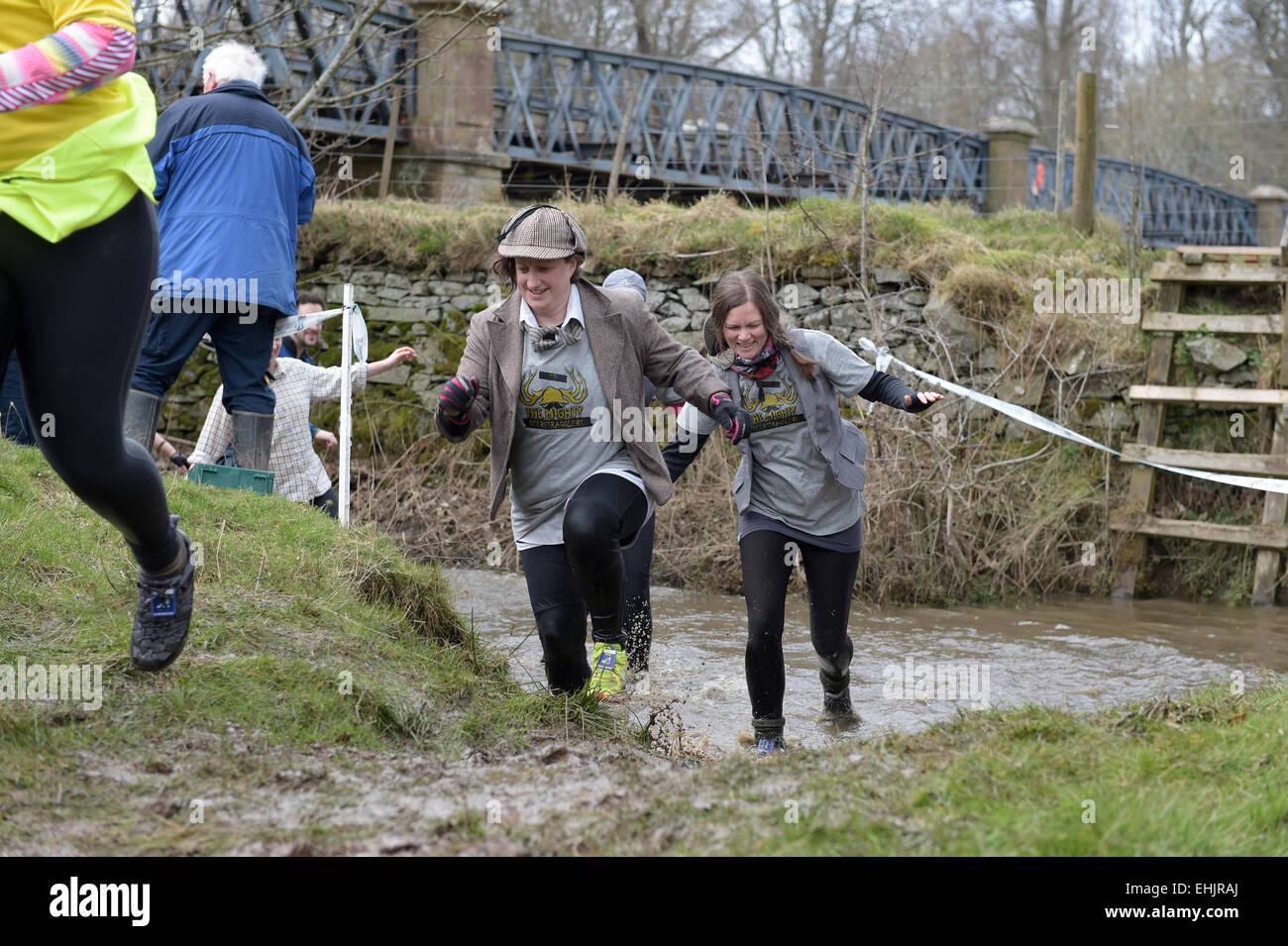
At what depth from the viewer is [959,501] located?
945 cm

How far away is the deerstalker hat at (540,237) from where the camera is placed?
4.36 meters

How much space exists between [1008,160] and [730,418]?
19.3m

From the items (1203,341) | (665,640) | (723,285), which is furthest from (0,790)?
(1203,341)

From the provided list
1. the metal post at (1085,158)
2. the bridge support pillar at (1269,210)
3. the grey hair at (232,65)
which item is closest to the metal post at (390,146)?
the metal post at (1085,158)

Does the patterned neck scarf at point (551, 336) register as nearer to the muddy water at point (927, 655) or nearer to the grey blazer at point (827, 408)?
the grey blazer at point (827, 408)

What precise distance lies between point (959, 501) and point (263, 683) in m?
6.62

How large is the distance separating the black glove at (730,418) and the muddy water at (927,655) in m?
1.13

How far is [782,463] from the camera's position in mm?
5035

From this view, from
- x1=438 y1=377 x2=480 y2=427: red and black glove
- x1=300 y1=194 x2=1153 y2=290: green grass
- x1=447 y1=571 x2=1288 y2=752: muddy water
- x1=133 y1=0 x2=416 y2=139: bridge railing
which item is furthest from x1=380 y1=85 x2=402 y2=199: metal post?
x1=438 y1=377 x2=480 y2=427: red and black glove

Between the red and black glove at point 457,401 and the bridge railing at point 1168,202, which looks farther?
the bridge railing at point 1168,202

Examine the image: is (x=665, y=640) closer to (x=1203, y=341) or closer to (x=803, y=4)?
(x=1203, y=341)

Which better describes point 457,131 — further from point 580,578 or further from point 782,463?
point 580,578
